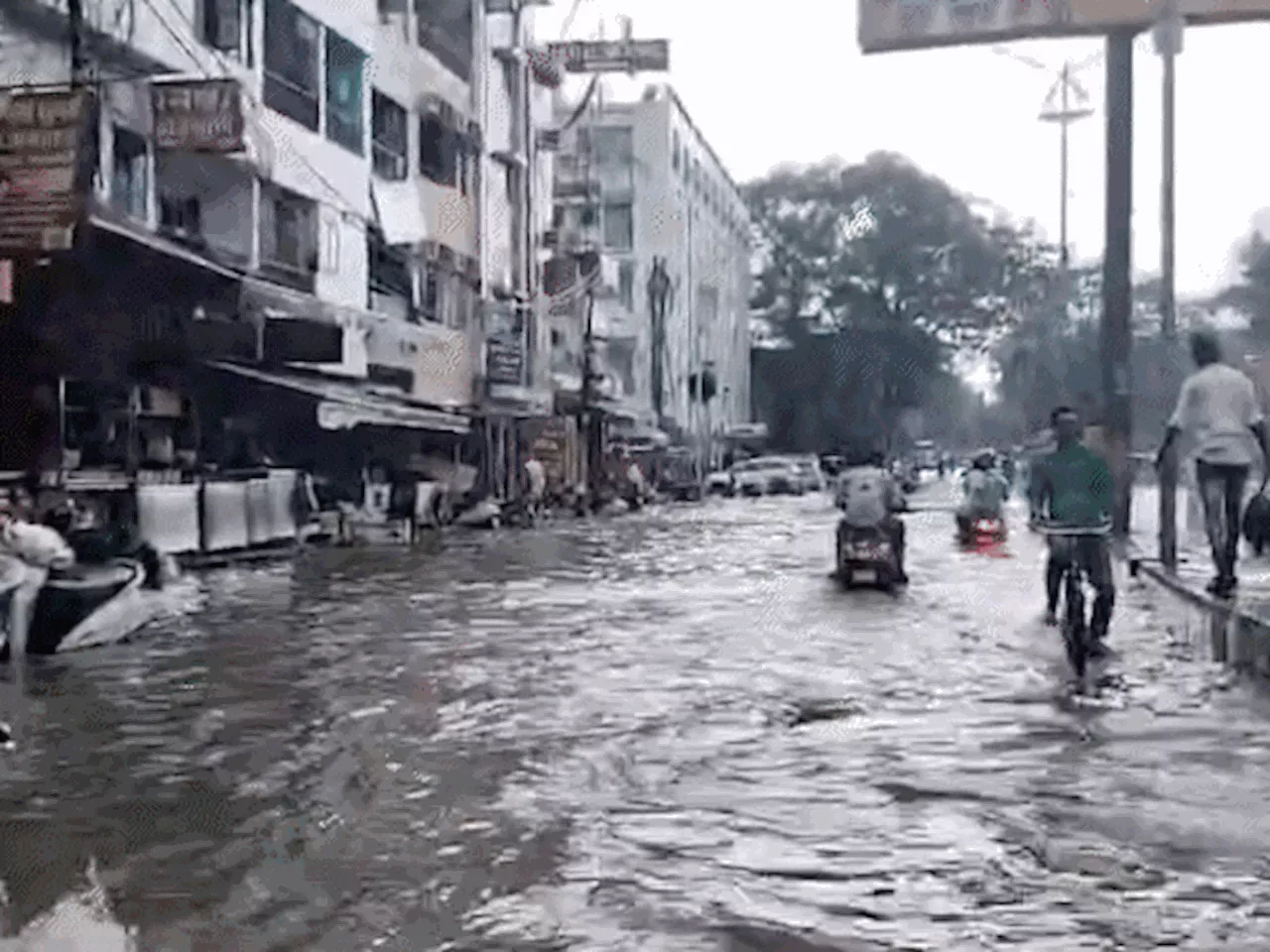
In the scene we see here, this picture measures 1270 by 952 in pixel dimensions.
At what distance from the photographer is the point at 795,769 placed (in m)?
8.46

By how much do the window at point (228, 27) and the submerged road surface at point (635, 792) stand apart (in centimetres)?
1549

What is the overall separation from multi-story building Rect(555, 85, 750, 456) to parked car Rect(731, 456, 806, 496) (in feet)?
19.9

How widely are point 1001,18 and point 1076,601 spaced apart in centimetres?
2428

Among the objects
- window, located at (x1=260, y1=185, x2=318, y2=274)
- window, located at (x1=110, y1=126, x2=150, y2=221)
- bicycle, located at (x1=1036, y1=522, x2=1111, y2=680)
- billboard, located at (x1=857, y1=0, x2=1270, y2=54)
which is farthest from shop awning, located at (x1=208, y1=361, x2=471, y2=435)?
bicycle, located at (x1=1036, y1=522, x2=1111, y2=680)

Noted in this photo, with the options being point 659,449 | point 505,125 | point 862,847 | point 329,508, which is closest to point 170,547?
point 329,508

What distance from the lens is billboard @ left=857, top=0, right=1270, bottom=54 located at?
105 feet

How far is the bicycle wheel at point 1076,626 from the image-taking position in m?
12.0

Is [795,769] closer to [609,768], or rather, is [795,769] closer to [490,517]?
[609,768]

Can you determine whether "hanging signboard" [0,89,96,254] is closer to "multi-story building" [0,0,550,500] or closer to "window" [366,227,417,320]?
"multi-story building" [0,0,550,500]

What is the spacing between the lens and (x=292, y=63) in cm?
3369

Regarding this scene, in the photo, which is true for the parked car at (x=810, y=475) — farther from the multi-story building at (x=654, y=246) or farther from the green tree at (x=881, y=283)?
the green tree at (x=881, y=283)

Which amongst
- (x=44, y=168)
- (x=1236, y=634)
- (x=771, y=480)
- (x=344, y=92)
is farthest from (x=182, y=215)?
(x=771, y=480)

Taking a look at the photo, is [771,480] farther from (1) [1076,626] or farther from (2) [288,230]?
(1) [1076,626]

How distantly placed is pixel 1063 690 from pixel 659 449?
61402mm
